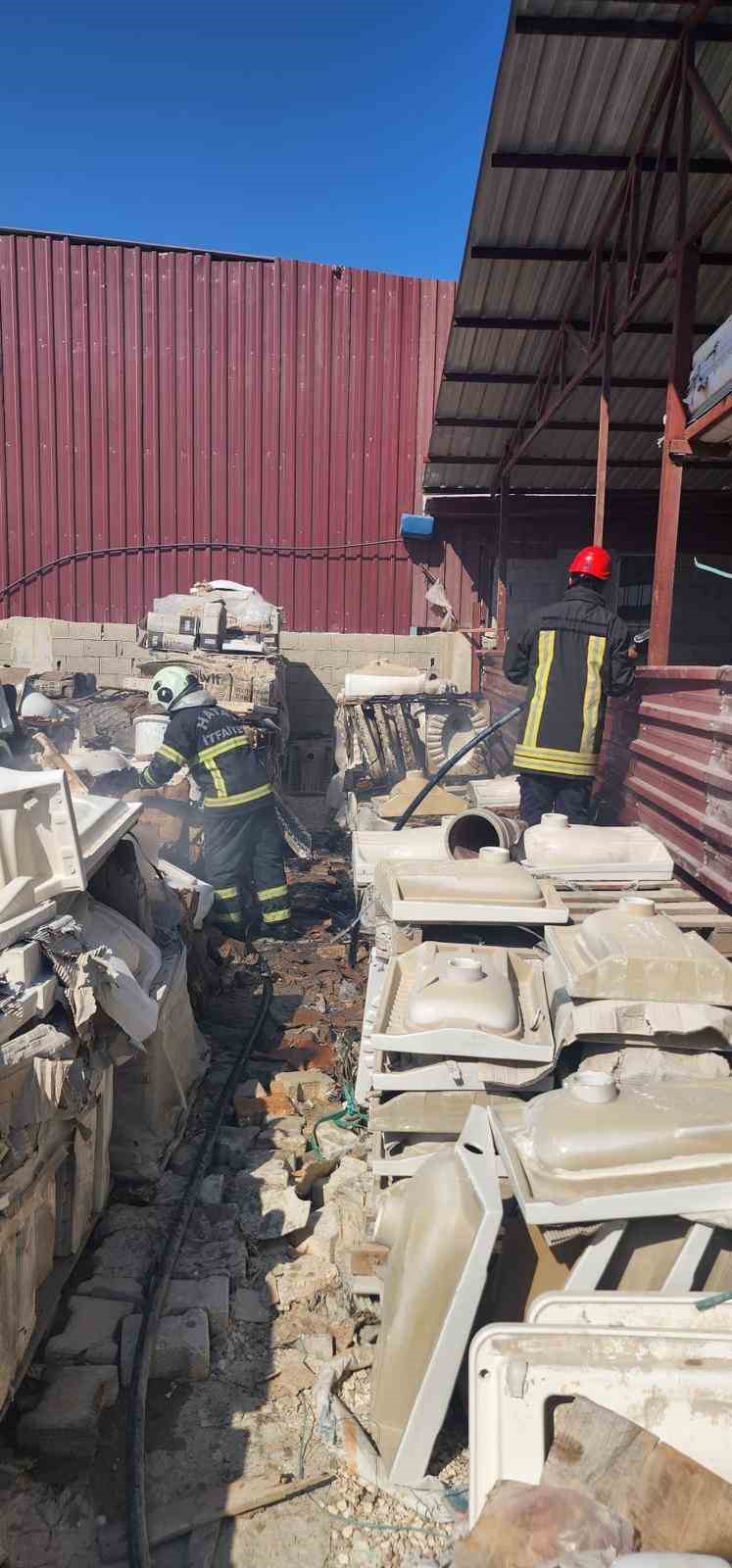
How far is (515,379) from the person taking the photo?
9484mm

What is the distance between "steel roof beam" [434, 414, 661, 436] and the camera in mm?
10242

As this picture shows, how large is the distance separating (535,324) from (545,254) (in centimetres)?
101

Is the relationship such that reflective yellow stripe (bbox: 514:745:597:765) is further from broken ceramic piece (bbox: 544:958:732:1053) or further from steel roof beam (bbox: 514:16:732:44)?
steel roof beam (bbox: 514:16:732:44)

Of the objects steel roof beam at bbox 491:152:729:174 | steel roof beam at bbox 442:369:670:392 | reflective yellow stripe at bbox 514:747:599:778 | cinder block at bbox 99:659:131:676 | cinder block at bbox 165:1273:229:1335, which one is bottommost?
cinder block at bbox 165:1273:229:1335

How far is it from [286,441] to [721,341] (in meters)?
9.97

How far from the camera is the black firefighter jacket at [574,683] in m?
5.26

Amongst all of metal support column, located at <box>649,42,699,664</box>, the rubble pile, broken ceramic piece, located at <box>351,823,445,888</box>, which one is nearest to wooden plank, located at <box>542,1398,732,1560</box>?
the rubble pile

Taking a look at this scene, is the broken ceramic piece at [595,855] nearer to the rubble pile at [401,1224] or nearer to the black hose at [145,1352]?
the rubble pile at [401,1224]

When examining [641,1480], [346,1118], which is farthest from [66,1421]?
[346,1118]

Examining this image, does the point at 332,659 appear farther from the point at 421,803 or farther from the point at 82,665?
the point at 421,803

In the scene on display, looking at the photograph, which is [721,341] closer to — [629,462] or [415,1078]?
[415,1078]

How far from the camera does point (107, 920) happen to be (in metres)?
3.97

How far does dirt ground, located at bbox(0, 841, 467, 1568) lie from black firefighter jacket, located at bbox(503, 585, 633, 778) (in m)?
2.28

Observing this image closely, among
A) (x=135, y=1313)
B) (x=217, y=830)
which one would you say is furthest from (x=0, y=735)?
(x=135, y=1313)
